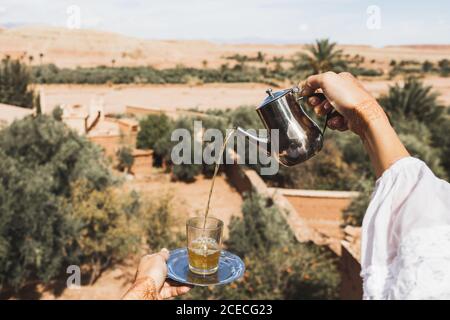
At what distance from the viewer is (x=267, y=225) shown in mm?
7176

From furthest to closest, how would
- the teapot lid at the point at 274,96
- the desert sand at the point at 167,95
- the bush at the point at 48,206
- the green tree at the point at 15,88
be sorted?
1. the desert sand at the point at 167,95
2. the green tree at the point at 15,88
3. the bush at the point at 48,206
4. the teapot lid at the point at 274,96

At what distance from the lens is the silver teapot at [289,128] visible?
1739 millimetres

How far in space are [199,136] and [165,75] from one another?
2223 centimetres

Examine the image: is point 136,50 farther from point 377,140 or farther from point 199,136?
point 377,140

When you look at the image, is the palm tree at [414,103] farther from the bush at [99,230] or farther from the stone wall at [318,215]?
Result: the bush at [99,230]

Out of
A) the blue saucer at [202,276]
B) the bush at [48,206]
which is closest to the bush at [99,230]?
the bush at [48,206]

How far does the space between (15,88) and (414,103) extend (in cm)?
1513

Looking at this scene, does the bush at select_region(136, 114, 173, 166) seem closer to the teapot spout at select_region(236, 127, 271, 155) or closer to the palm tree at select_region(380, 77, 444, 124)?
the palm tree at select_region(380, 77, 444, 124)

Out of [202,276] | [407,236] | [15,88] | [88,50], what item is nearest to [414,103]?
[202,276]

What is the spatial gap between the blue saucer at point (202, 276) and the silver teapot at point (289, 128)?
16.7 inches

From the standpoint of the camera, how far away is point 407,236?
3.01 feet

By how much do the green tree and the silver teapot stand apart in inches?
720

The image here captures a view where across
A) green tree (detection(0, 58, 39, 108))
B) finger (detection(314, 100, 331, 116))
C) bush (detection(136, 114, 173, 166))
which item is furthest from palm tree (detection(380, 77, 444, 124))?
finger (detection(314, 100, 331, 116))
